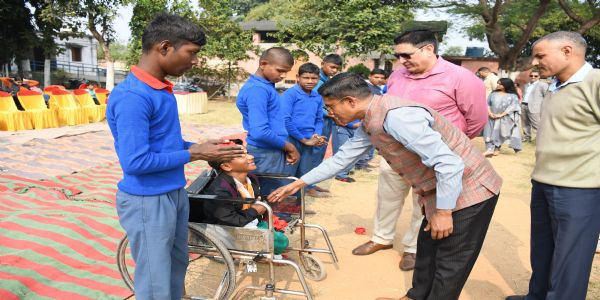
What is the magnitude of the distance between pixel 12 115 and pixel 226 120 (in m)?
5.51

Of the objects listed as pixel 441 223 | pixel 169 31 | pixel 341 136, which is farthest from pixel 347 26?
pixel 169 31

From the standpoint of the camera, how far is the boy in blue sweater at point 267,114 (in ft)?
10.9

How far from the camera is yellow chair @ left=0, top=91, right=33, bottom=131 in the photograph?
9.13 meters

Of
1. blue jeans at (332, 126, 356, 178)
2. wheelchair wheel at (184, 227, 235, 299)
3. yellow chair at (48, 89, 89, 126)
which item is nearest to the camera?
wheelchair wheel at (184, 227, 235, 299)

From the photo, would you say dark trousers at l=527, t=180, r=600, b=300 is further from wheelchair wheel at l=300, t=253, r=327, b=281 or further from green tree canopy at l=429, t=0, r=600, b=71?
green tree canopy at l=429, t=0, r=600, b=71

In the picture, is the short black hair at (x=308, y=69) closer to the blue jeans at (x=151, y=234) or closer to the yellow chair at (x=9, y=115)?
the blue jeans at (x=151, y=234)

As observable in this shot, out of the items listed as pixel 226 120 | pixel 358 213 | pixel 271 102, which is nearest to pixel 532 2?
pixel 226 120

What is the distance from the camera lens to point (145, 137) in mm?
1844

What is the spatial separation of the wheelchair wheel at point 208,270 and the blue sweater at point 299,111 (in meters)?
1.66

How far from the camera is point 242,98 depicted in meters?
3.46

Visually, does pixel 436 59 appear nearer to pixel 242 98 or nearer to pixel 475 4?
pixel 242 98

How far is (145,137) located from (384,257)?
2625mm

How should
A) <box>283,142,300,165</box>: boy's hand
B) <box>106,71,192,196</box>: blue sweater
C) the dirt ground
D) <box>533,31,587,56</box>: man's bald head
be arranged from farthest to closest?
<box>283,142,300,165</box>: boy's hand
the dirt ground
<box>533,31,587,56</box>: man's bald head
<box>106,71,192,196</box>: blue sweater

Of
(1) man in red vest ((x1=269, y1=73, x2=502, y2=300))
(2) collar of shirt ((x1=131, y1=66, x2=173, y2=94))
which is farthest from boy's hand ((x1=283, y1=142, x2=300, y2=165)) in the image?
(2) collar of shirt ((x1=131, y1=66, x2=173, y2=94))
